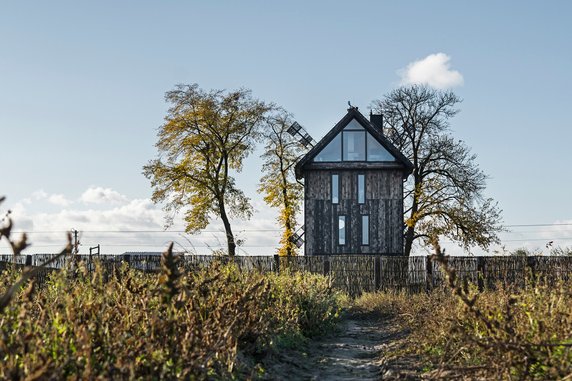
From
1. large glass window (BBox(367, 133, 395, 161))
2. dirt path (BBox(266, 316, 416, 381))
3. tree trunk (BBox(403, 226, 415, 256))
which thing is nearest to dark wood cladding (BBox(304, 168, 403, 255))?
large glass window (BBox(367, 133, 395, 161))

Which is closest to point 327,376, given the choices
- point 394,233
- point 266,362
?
point 266,362

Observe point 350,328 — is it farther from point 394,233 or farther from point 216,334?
point 394,233

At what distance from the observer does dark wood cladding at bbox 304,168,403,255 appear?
34562 mm

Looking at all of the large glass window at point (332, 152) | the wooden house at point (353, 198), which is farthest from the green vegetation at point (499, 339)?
the large glass window at point (332, 152)

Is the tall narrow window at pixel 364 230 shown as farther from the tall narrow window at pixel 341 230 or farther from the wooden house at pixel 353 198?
the tall narrow window at pixel 341 230

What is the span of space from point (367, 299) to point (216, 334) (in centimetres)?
1531

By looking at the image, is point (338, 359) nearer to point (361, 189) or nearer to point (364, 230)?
point (364, 230)

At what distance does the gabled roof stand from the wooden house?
6 centimetres

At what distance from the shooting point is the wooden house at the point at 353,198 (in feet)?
113

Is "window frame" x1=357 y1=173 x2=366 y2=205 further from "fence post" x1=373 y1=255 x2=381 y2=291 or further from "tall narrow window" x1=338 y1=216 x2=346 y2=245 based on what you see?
"fence post" x1=373 y1=255 x2=381 y2=291

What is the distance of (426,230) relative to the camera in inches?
1528

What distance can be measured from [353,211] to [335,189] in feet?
4.58

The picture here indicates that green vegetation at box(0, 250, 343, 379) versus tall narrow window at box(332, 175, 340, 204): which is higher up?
tall narrow window at box(332, 175, 340, 204)

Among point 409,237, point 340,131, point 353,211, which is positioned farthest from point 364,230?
point 340,131
